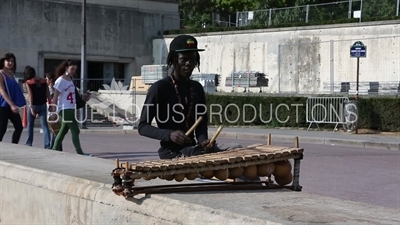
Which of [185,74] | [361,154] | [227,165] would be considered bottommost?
[361,154]

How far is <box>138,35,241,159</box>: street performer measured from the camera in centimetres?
596

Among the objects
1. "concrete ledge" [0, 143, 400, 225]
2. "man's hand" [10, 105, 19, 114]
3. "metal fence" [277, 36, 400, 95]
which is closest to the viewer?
"concrete ledge" [0, 143, 400, 225]

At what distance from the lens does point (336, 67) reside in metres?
32.7

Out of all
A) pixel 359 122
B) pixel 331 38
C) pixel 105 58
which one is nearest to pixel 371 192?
pixel 359 122

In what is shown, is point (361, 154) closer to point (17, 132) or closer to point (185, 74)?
point (17, 132)

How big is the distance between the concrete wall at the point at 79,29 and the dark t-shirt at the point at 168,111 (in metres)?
33.3

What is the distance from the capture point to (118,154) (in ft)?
50.7

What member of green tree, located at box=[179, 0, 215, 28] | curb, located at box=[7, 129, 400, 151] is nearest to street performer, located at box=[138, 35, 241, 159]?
curb, located at box=[7, 129, 400, 151]

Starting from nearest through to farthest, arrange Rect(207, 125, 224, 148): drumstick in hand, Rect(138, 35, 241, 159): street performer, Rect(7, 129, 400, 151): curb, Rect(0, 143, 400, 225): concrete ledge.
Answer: Rect(0, 143, 400, 225): concrete ledge < Rect(207, 125, 224, 148): drumstick in hand < Rect(138, 35, 241, 159): street performer < Rect(7, 129, 400, 151): curb

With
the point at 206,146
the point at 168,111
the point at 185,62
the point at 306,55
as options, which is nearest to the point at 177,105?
the point at 168,111

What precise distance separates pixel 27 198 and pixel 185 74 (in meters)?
1.70

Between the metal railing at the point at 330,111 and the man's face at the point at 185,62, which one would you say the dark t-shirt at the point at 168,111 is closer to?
the man's face at the point at 185,62

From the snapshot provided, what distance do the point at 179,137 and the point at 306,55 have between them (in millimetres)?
28896

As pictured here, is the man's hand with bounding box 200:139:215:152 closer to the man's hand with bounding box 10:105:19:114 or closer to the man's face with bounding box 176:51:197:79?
the man's face with bounding box 176:51:197:79
